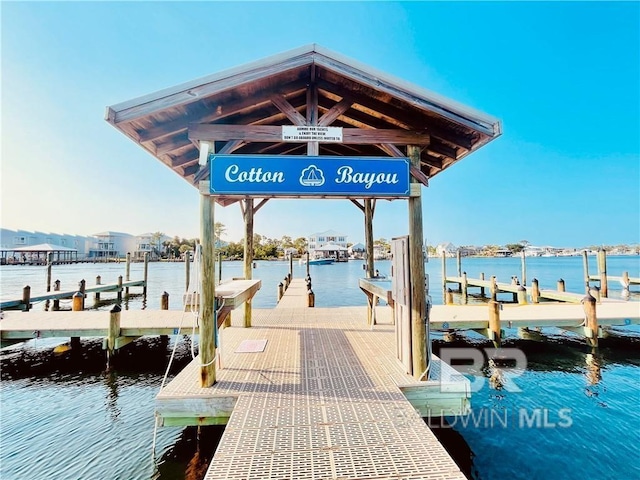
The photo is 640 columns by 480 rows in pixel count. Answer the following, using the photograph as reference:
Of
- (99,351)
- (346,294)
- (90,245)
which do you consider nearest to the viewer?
(99,351)

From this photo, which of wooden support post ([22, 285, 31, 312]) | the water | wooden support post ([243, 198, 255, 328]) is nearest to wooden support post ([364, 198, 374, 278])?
wooden support post ([243, 198, 255, 328])

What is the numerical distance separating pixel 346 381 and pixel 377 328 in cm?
371

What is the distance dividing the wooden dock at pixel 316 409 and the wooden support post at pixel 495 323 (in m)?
4.35

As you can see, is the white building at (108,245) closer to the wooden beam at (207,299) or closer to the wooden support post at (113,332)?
the wooden support post at (113,332)

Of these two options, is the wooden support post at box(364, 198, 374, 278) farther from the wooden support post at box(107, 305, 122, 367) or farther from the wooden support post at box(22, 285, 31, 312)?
the wooden support post at box(22, 285, 31, 312)

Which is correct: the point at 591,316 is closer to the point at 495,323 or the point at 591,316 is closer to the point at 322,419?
the point at 495,323

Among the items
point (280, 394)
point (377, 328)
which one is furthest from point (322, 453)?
point (377, 328)

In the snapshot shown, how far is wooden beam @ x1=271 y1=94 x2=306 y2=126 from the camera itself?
4934 millimetres

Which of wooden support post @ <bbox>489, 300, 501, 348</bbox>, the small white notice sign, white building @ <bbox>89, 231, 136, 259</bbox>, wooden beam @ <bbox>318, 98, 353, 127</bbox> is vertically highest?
white building @ <bbox>89, 231, 136, 259</bbox>

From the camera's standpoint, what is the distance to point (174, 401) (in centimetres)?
427

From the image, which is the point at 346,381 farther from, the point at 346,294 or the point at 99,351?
the point at 346,294

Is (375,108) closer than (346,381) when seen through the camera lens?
No

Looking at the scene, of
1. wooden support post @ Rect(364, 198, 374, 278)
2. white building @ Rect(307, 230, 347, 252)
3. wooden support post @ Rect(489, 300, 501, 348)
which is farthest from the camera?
white building @ Rect(307, 230, 347, 252)

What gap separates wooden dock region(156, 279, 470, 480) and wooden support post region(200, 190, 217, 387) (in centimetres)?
30
